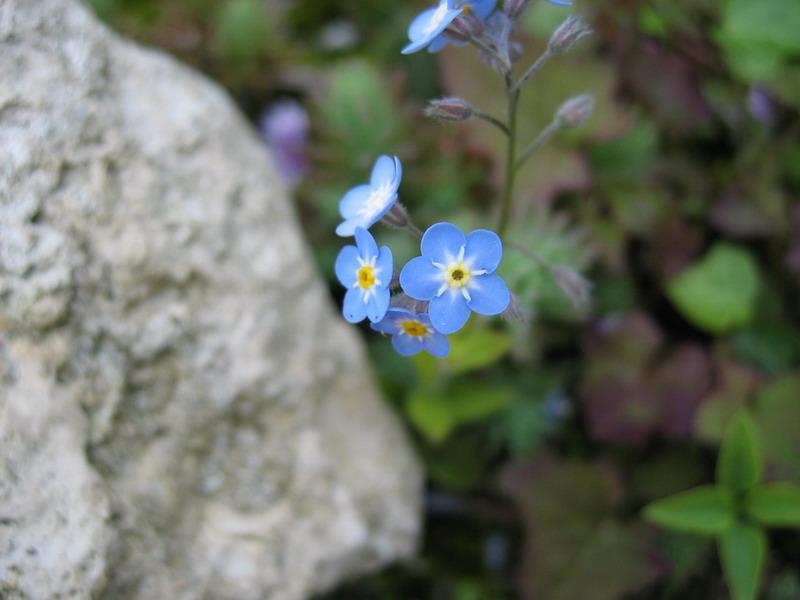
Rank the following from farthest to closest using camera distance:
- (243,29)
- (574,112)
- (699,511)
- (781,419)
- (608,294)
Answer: (243,29) < (608,294) < (781,419) < (699,511) < (574,112)

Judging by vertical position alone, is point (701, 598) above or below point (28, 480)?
below

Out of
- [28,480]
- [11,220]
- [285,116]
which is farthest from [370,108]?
[28,480]

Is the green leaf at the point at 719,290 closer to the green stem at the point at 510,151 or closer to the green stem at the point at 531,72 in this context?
the green stem at the point at 510,151

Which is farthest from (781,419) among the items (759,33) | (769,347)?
(759,33)

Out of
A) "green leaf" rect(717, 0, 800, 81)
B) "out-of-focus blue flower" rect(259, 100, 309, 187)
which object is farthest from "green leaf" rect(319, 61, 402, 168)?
"green leaf" rect(717, 0, 800, 81)

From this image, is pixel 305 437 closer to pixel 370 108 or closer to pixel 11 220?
pixel 11 220

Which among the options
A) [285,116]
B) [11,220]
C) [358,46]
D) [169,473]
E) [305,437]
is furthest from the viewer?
[358,46]

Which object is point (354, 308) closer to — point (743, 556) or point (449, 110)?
point (449, 110)
